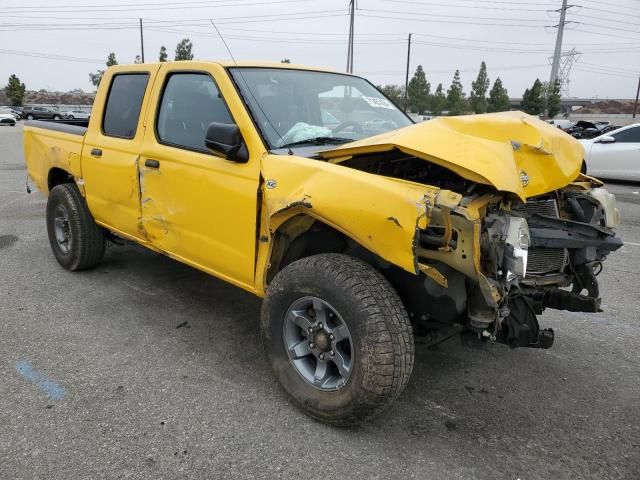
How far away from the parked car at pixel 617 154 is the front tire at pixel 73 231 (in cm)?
1062

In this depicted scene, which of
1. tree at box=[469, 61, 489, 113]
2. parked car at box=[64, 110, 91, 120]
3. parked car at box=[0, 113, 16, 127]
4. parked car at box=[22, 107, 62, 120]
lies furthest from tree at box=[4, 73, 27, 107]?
tree at box=[469, 61, 489, 113]

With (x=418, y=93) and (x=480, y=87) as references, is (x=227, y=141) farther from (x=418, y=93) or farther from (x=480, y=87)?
(x=480, y=87)

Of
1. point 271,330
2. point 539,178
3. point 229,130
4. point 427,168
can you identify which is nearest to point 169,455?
point 271,330

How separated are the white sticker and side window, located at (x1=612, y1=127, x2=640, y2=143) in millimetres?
9878

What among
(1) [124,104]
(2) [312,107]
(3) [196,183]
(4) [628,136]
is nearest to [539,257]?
(2) [312,107]

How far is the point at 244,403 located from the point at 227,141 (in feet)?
4.82

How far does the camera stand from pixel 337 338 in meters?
2.78

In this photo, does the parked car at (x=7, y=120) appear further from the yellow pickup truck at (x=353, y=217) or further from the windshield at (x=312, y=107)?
the windshield at (x=312, y=107)

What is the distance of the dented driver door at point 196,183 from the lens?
10.5 feet

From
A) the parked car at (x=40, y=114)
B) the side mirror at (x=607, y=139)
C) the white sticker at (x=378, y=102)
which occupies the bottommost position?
the parked car at (x=40, y=114)

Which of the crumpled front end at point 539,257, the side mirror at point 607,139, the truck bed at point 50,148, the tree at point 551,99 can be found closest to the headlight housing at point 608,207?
the crumpled front end at point 539,257

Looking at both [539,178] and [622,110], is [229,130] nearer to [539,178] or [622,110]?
[539,178]

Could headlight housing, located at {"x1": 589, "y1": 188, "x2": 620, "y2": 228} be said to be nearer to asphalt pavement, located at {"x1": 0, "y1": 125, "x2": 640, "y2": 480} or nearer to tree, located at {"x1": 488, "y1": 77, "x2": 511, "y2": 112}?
asphalt pavement, located at {"x1": 0, "y1": 125, "x2": 640, "y2": 480}

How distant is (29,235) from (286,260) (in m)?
4.72
